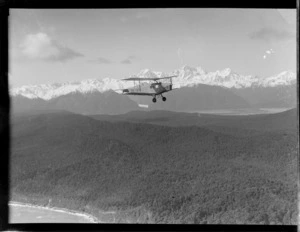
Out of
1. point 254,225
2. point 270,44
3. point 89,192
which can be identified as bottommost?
point 254,225

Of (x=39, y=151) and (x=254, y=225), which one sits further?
(x=39, y=151)

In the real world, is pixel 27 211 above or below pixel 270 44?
below

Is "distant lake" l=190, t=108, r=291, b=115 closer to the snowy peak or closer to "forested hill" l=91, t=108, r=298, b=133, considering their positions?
"forested hill" l=91, t=108, r=298, b=133

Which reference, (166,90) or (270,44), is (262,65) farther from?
(166,90)

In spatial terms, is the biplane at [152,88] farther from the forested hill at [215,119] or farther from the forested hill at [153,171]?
the forested hill at [153,171]

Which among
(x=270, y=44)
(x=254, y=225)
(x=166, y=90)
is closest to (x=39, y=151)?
(x=166, y=90)

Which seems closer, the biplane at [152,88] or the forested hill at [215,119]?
the biplane at [152,88]

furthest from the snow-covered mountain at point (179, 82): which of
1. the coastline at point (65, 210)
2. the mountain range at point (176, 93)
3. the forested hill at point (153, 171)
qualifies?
the coastline at point (65, 210)

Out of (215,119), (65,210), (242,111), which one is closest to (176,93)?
(215,119)
